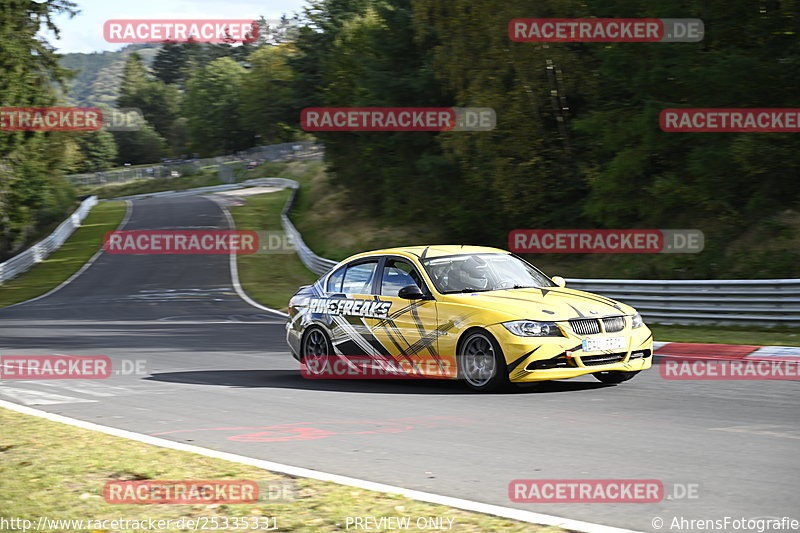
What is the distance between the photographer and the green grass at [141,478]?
18.6ft

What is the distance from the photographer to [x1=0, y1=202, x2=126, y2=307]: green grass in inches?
1490

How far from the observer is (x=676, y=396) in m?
10.5

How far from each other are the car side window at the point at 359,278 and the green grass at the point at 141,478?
14.5 ft

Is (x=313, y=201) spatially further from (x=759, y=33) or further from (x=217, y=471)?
(x=217, y=471)

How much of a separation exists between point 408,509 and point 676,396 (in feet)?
17.9

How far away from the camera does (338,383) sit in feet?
40.5

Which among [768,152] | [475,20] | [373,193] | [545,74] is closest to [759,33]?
[768,152]
